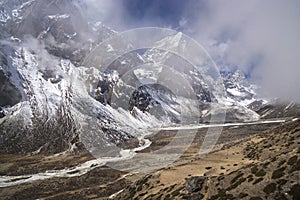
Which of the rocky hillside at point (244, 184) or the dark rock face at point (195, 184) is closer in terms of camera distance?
the rocky hillside at point (244, 184)

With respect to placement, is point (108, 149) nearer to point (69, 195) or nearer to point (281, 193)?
point (69, 195)

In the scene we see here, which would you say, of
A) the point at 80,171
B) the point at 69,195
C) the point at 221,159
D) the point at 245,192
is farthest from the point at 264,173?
the point at 80,171

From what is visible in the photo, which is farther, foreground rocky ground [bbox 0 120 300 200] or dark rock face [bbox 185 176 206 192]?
dark rock face [bbox 185 176 206 192]

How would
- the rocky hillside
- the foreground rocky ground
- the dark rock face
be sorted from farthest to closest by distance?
1. the dark rock face
2. the foreground rocky ground
3. the rocky hillside

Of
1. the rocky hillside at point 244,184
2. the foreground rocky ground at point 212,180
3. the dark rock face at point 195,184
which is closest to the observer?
the rocky hillside at point 244,184

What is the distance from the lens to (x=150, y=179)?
59531 mm

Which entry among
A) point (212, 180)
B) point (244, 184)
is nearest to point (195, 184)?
point (212, 180)

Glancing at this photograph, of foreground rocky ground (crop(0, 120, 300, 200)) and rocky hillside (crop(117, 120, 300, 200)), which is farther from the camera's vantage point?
foreground rocky ground (crop(0, 120, 300, 200))

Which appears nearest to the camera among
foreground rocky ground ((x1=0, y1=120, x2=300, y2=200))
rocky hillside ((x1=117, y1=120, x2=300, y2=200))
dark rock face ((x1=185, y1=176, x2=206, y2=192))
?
rocky hillside ((x1=117, y1=120, x2=300, y2=200))

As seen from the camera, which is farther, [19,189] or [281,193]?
[19,189]

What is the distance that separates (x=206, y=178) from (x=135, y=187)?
18433mm

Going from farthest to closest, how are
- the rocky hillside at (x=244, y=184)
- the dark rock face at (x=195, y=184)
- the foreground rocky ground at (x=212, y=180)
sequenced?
the dark rock face at (x=195, y=184), the foreground rocky ground at (x=212, y=180), the rocky hillside at (x=244, y=184)

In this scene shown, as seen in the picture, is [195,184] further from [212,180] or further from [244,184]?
[244,184]

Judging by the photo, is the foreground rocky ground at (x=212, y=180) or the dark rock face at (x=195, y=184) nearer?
the foreground rocky ground at (x=212, y=180)
